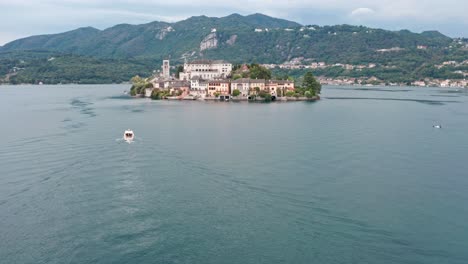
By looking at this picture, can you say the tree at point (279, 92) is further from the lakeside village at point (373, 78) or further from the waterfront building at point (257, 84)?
the lakeside village at point (373, 78)

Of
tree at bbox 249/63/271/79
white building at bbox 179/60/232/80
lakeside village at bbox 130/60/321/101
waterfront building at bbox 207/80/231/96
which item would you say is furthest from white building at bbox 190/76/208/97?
tree at bbox 249/63/271/79

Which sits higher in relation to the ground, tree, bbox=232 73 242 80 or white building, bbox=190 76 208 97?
tree, bbox=232 73 242 80

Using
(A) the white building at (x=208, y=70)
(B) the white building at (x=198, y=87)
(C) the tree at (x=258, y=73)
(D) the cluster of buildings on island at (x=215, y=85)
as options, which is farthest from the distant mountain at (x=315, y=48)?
(B) the white building at (x=198, y=87)

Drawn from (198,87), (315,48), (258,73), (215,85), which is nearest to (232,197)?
(215,85)

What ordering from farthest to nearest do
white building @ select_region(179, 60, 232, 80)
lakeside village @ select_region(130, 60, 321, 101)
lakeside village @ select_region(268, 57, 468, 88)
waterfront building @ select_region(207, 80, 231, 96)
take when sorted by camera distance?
lakeside village @ select_region(268, 57, 468, 88) → white building @ select_region(179, 60, 232, 80) → waterfront building @ select_region(207, 80, 231, 96) → lakeside village @ select_region(130, 60, 321, 101)

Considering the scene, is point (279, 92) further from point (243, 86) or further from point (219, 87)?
point (219, 87)

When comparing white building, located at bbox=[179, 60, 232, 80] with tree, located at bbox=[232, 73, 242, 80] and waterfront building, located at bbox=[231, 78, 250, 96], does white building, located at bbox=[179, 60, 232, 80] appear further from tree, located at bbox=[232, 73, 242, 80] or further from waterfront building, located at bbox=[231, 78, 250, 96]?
waterfront building, located at bbox=[231, 78, 250, 96]

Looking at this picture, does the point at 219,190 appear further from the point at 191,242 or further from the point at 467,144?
the point at 467,144
